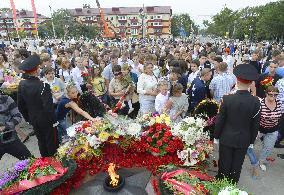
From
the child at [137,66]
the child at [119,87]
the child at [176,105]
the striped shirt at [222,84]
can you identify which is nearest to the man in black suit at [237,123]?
the child at [176,105]

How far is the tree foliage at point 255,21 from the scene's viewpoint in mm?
54562

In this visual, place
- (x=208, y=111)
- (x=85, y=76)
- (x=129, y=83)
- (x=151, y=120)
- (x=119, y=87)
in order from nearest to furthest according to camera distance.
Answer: (x=151, y=120) → (x=208, y=111) → (x=119, y=87) → (x=129, y=83) → (x=85, y=76)

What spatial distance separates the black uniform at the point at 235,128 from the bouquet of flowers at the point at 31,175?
2.42m

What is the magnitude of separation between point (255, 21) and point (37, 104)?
74981 mm

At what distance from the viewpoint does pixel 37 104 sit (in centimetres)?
505

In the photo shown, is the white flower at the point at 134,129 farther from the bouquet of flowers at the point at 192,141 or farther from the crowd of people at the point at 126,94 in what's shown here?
the crowd of people at the point at 126,94

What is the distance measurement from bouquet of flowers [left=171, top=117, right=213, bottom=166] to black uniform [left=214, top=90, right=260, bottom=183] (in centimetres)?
27

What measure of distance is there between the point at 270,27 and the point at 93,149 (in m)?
60.1

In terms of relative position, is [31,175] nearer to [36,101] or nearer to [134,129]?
[134,129]

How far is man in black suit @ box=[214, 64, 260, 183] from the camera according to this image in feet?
12.7

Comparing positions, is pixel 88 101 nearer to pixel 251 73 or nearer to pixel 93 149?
pixel 93 149

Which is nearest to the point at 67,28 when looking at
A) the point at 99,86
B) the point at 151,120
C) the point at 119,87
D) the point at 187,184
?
the point at 99,86

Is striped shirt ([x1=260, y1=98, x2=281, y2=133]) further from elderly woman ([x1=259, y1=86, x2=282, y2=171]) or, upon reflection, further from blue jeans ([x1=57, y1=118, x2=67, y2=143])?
blue jeans ([x1=57, y1=118, x2=67, y2=143])

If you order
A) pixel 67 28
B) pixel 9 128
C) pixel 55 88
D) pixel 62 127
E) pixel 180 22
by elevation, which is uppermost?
pixel 180 22
